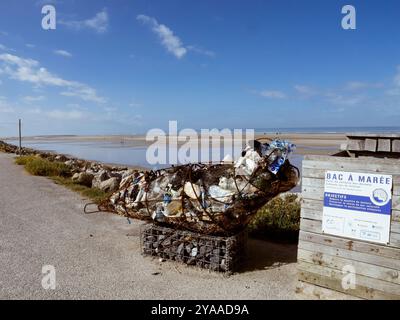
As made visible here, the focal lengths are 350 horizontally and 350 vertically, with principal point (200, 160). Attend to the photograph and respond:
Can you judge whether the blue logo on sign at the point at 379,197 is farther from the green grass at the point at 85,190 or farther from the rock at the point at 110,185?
the rock at the point at 110,185

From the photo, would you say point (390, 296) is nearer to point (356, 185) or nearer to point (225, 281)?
point (356, 185)

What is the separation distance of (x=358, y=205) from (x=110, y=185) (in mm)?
8737

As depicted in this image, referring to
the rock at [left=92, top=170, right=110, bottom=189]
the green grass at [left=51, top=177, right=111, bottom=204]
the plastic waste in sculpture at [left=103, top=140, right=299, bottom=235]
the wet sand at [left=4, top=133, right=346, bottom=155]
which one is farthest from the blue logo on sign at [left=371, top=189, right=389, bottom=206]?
the rock at [left=92, top=170, right=110, bottom=189]

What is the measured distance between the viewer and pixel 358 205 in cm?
424

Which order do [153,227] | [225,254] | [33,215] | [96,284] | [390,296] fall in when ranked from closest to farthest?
1. [390,296]
2. [96,284]
3. [225,254]
4. [153,227]
5. [33,215]

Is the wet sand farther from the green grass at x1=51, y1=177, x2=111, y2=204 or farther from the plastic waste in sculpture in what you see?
the green grass at x1=51, y1=177, x2=111, y2=204

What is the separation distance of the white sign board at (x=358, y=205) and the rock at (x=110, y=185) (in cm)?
810

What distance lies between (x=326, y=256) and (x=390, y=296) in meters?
0.81

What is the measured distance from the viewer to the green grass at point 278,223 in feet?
23.4

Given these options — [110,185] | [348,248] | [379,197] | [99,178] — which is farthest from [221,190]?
[99,178]

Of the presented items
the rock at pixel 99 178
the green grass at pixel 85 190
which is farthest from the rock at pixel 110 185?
the rock at pixel 99 178

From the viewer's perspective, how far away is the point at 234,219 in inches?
211

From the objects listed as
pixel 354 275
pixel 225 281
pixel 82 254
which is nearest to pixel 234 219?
pixel 225 281

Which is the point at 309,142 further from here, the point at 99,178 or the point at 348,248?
the point at 348,248
